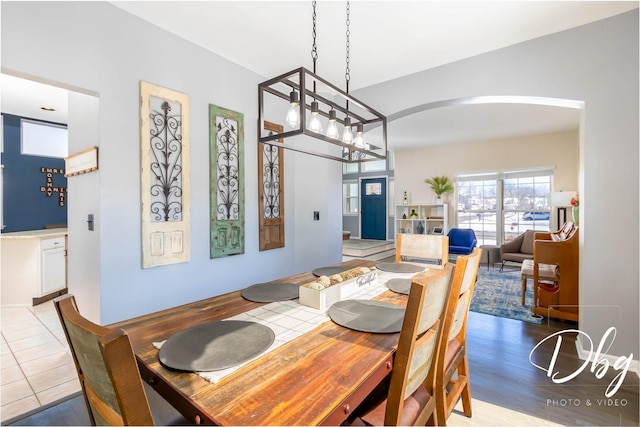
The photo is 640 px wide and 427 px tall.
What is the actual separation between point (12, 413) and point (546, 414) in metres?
3.11

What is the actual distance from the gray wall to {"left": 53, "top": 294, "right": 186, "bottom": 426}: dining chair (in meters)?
2.97

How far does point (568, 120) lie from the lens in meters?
4.95

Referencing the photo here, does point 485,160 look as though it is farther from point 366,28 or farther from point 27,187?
point 27,187

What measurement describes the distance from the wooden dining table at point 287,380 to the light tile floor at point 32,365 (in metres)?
1.43

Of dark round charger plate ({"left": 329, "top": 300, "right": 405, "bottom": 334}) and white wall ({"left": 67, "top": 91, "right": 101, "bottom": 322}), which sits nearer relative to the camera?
dark round charger plate ({"left": 329, "top": 300, "right": 405, "bottom": 334})

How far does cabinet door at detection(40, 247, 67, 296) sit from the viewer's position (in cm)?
364

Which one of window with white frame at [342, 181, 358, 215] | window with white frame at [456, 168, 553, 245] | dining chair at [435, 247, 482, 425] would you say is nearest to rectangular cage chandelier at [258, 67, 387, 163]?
dining chair at [435, 247, 482, 425]

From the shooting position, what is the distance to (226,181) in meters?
2.78

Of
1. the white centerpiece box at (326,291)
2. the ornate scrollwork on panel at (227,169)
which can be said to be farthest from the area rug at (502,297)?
the ornate scrollwork on panel at (227,169)

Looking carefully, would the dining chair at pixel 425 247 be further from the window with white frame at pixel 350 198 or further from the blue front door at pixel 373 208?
the window with white frame at pixel 350 198

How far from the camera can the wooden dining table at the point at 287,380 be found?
0.68m

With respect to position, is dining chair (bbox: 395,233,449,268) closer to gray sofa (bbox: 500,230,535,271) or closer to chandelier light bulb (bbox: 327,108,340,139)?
chandelier light bulb (bbox: 327,108,340,139)

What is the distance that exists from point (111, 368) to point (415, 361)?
857 mm

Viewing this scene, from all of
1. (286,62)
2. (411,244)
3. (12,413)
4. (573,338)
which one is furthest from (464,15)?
(12,413)
